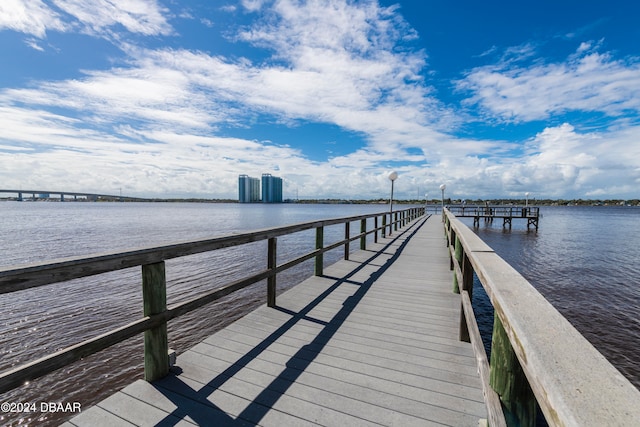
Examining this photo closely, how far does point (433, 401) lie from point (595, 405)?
203 centimetres

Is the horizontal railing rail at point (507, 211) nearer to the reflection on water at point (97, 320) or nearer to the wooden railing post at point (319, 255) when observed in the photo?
the reflection on water at point (97, 320)

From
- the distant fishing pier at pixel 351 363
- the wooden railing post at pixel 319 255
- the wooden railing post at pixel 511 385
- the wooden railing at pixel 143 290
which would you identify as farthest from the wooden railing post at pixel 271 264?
the wooden railing post at pixel 511 385

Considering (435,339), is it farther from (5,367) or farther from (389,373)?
(5,367)

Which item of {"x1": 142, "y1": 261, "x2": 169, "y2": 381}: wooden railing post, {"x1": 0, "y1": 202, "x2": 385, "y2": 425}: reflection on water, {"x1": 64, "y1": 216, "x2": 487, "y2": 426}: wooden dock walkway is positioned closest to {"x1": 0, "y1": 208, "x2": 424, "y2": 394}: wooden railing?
{"x1": 142, "y1": 261, "x2": 169, "y2": 381}: wooden railing post

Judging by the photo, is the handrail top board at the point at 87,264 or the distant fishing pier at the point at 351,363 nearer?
the distant fishing pier at the point at 351,363

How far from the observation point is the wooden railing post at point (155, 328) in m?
2.50

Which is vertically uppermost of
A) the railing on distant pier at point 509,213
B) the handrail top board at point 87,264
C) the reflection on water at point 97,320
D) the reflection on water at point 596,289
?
the handrail top board at point 87,264

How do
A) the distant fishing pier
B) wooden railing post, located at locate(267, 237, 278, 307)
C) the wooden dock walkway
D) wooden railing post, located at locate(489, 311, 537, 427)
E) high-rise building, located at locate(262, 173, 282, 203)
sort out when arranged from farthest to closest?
high-rise building, located at locate(262, 173, 282, 203) → wooden railing post, located at locate(267, 237, 278, 307) → the wooden dock walkway → wooden railing post, located at locate(489, 311, 537, 427) → the distant fishing pier

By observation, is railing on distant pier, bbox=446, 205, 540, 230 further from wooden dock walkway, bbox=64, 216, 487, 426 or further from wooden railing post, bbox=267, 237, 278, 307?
wooden railing post, bbox=267, 237, 278, 307

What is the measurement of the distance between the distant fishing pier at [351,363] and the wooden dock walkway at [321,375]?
0.04ft

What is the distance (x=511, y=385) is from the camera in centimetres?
150

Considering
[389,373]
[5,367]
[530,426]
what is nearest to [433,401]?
[389,373]

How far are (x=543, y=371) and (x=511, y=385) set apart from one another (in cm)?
74

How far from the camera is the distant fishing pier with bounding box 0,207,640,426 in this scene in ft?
3.16
